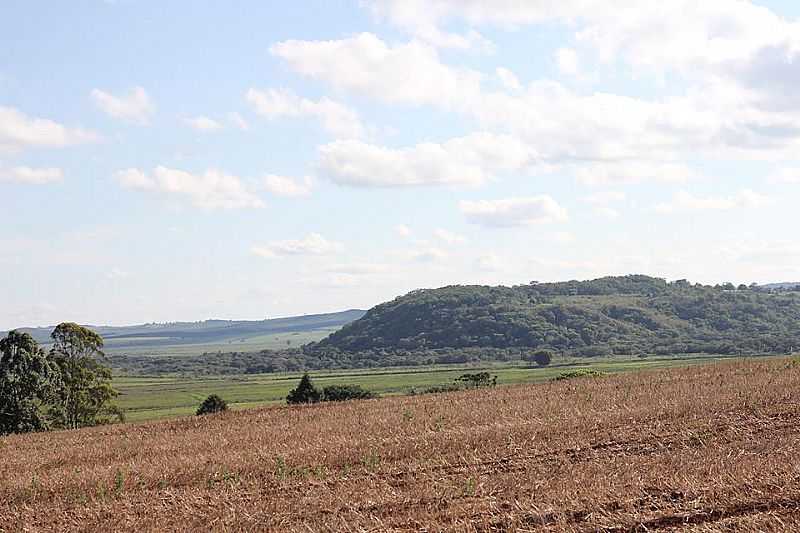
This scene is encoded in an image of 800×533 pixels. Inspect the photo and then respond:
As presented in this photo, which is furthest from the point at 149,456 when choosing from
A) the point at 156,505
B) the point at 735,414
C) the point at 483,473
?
the point at 735,414

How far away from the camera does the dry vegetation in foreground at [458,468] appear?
1311 cm

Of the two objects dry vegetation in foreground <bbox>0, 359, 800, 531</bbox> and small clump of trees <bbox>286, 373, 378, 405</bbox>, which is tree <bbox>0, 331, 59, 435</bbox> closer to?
small clump of trees <bbox>286, 373, 378, 405</bbox>

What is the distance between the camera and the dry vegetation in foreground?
13.1 m

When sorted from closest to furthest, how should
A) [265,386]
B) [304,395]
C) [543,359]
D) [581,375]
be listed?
[581,375], [304,395], [265,386], [543,359]

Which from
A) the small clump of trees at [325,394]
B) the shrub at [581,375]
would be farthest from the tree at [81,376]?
the shrub at [581,375]

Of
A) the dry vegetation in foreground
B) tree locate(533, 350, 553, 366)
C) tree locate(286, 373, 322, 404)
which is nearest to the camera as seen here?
the dry vegetation in foreground

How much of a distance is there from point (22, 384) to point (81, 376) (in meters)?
8.84

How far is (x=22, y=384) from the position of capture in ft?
171

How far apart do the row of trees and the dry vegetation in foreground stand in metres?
17.5

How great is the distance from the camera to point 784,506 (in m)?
12.0

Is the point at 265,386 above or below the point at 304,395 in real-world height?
below

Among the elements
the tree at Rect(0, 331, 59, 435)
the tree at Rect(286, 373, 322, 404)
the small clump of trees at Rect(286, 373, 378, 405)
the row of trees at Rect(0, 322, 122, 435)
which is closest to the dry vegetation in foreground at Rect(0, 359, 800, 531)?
the small clump of trees at Rect(286, 373, 378, 405)

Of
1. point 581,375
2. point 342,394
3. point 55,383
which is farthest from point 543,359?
point 55,383

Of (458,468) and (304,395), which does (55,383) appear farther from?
(458,468)
